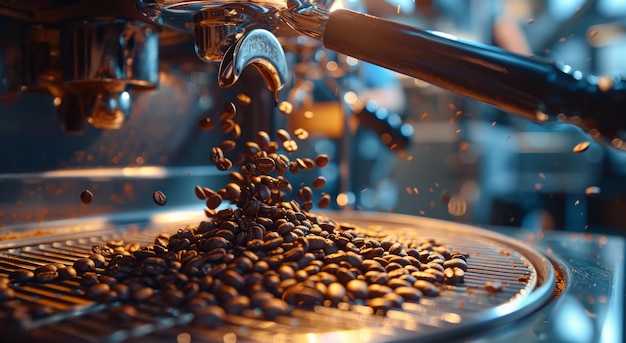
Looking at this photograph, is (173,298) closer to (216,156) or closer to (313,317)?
(313,317)

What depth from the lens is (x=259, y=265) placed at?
0.53m

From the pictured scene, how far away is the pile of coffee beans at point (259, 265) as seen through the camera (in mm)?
469

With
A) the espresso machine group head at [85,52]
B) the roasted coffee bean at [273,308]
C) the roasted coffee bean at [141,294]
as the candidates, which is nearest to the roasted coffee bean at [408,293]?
the roasted coffee bean at [273,308]

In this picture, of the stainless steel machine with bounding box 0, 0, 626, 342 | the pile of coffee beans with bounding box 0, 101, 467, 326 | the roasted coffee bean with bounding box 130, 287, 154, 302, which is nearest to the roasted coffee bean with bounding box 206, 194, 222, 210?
the pile of coffee beans with bounding box 0, 101, 467, 326

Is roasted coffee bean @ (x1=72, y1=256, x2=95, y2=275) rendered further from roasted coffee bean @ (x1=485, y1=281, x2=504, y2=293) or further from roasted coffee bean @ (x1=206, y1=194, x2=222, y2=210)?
roasted coffee bean @ (x1=485, y1=281, x2=504, y2=293)

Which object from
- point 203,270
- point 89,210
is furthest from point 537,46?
point 203,270

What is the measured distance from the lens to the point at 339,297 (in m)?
0.47

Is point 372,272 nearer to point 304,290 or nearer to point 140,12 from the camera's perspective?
point 304,290

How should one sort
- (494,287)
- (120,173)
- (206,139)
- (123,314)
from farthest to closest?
(206,139)
(120,173)
(494,287)
(123,314)

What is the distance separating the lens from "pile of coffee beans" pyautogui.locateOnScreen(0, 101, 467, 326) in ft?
1.54

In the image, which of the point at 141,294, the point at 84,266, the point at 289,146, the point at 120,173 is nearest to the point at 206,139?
the point at 120,173

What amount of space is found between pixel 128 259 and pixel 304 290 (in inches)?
8.8

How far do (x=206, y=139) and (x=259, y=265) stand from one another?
24.3 inches

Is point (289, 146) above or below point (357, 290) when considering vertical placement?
above
